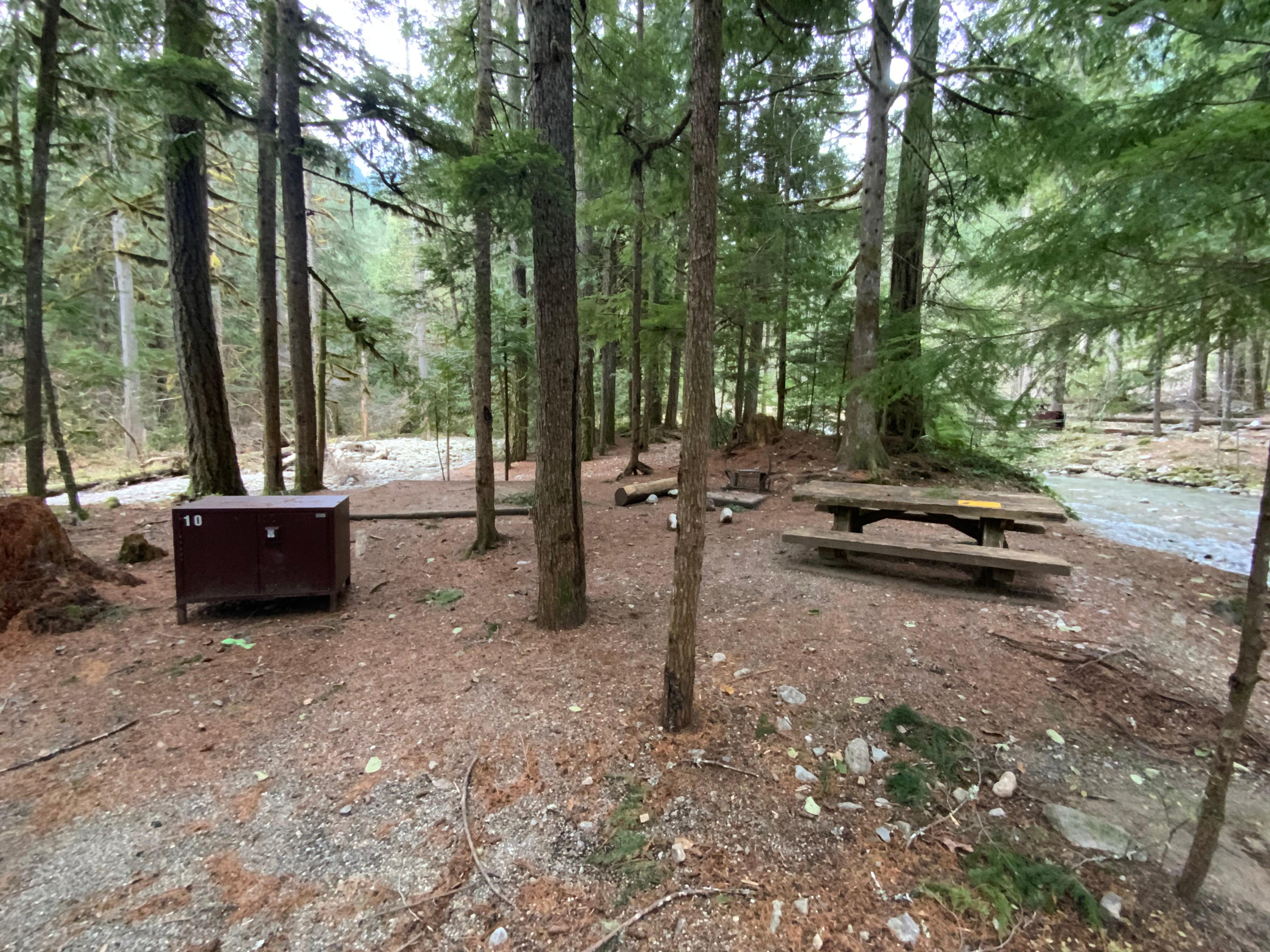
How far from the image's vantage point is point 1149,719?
10.9ft

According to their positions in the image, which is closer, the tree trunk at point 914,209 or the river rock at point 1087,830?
the river rock at point 1087,830

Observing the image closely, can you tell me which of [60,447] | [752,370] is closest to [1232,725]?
[60,447]

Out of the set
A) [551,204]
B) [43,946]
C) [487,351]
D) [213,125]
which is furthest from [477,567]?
[213,125]

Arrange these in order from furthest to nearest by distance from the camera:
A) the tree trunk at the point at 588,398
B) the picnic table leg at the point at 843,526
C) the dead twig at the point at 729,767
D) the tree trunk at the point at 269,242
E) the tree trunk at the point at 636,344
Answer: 1. the tree trunk at the point at 588,398
2. the tree trunk at the point at 636,344
3. the tree trunk at the point at 269,242
4. the picnic table leg at the point at 843,526
5. the dead twig at the point at 729,767

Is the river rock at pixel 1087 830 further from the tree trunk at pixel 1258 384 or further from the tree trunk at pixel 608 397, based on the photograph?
the tree trunk at pixel 1258 384

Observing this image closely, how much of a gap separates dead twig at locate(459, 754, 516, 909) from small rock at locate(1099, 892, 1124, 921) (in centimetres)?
229

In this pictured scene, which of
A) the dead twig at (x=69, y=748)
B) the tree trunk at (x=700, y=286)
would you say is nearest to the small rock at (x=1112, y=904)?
the tree trunk at (x=700, y=286)

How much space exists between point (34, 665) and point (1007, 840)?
6068 mm

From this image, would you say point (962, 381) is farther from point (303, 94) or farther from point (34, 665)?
point (303, 94)

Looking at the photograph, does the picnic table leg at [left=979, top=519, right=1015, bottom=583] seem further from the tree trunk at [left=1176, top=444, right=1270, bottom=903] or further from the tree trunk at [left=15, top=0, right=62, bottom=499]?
the tree trunk at [left=15, top=0, right=62, bottom=499]

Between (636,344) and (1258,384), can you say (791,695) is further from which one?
(1258,384)

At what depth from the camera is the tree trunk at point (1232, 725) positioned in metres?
2.04

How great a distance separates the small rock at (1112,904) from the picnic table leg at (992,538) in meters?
3.29

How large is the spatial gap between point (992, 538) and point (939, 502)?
1.86 feet
